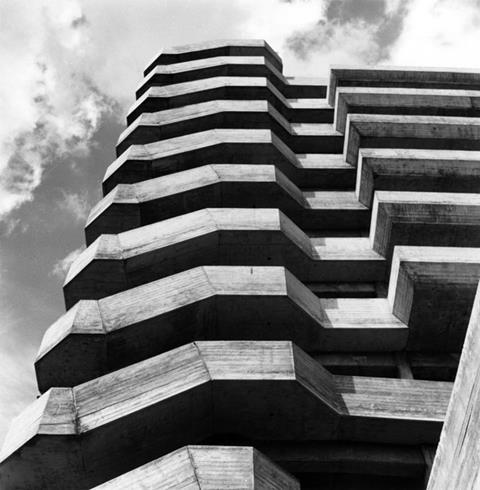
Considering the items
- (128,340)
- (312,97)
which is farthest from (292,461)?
(312,97)

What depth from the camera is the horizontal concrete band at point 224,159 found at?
10805mm

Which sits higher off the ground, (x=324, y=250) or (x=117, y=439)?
(x=324, y=250)

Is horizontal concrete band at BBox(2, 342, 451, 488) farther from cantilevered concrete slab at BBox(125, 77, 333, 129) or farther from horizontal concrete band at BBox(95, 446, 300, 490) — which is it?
cantilevered concrete slab at BBox(125, 77, 333, 129)

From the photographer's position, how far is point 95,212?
391 inches

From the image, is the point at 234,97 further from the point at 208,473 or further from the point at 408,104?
the point at 208,473

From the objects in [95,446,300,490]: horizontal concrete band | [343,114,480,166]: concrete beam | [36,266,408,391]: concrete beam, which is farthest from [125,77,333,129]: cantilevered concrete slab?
[95,446,300,490]: horizontal concrete band

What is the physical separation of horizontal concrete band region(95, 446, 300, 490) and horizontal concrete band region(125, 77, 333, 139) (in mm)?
11288

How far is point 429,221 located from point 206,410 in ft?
15.1

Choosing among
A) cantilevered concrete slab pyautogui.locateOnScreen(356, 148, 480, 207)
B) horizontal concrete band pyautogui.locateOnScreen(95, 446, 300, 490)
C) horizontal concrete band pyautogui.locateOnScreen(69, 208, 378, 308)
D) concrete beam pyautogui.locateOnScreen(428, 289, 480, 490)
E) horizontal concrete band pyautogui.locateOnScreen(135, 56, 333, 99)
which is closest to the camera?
concrete beam pyautogui.locateOnScreen(428, 289, 480, 490)

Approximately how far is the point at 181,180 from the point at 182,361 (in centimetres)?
462

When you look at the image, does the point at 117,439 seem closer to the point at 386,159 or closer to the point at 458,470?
the point at 458,470

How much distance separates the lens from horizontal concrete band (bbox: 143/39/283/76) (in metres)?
17.9

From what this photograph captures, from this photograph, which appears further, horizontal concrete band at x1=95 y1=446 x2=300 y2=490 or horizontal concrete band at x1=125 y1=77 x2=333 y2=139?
horizontal concrete band at x1=125 y1=77 x2=333 y2=139

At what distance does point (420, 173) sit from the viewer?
9.58 meters
